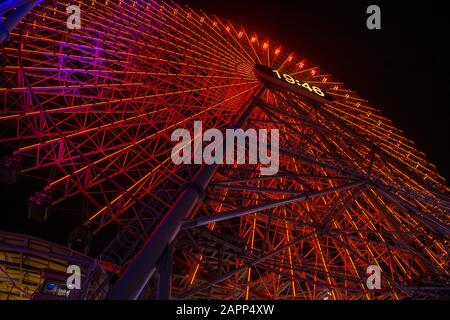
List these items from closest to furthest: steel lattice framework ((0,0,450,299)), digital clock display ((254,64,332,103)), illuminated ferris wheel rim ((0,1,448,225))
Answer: steel lattice framework ((0,0,450,299)) < illuminated ferris wheel rim ((0,1,448,225)) < digital clock display ((254,64,332,103))

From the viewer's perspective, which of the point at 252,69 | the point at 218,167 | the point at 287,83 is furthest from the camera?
the point at 252,69

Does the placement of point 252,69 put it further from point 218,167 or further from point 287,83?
point 218,167

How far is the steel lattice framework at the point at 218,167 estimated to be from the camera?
1248 cm

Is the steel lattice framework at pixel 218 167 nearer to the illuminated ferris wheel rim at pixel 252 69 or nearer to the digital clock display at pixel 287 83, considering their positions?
the illuminated ferris wheel rim at pixel 252 69

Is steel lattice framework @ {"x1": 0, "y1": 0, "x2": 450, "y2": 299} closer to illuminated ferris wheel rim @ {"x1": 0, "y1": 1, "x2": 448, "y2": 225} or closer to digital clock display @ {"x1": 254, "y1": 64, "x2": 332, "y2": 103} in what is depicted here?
illuminated ferris wheel rim @ {"x1": 0, "y1": 1, "x2": 448, "y2": 225}

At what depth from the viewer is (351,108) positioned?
71.3ft

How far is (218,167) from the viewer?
A: 1107cm

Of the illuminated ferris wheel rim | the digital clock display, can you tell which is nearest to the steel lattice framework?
the illuminated ferris wheel rim

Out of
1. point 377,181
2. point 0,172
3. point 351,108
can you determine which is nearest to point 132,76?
point 0,172

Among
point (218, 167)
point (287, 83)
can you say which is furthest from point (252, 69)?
point (218, 167)

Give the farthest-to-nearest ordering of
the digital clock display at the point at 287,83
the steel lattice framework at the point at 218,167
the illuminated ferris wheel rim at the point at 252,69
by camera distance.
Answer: the digital clock display at the point at 287,83 < the illuminated ferris wheel rim at the point at 252,69 < the steel lattice framework at the point at 218,167

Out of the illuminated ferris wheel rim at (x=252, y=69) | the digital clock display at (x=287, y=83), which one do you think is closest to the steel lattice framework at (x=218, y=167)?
the illuminated ferris wheel rim at (x=252, y=69)

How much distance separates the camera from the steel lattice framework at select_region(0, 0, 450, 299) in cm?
1248

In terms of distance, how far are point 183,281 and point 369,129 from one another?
1085 cm
